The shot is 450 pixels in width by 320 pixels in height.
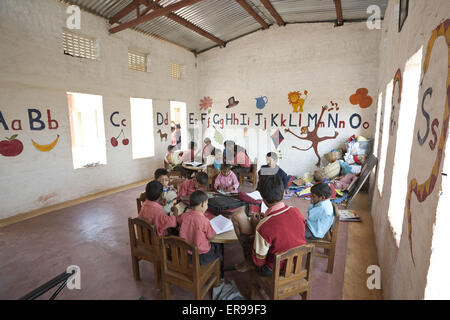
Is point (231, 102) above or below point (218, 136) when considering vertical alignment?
above

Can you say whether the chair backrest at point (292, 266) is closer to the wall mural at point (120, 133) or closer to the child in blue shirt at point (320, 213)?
the child in blue shirt at point (320, 213)

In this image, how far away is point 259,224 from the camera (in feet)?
6.38

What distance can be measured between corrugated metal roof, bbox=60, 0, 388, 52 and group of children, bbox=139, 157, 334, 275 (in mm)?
4626

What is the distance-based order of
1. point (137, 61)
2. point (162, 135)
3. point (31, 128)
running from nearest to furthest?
point (31, 128), point (137, 61), point (162, 135)

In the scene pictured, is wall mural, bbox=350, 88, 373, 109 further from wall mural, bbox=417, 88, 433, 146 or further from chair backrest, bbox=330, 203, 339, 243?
wall mural, bbox=417, 88, 433, 146

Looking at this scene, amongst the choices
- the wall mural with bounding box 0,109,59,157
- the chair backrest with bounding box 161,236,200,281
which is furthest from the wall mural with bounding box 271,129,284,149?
the chair backrest with bounding box 161,236,200,281

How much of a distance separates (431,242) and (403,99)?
1774 mm

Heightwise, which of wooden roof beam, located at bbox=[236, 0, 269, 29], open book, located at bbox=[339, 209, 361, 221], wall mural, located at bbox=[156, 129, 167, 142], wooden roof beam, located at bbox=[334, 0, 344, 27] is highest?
wooden roof beam, located at bbox=[236, 0, 269, 29]

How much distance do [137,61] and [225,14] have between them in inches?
102

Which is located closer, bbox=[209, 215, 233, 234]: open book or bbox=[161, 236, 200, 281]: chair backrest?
bbox=[161, 236, 200, 281]: chair backrest

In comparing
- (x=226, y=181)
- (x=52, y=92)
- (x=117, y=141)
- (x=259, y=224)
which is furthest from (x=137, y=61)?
(x=259, y=224)

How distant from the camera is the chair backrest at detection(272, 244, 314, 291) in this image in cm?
180

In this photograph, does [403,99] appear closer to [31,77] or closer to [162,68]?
[31,77]

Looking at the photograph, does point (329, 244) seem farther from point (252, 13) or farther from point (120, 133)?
point (252, 13)
